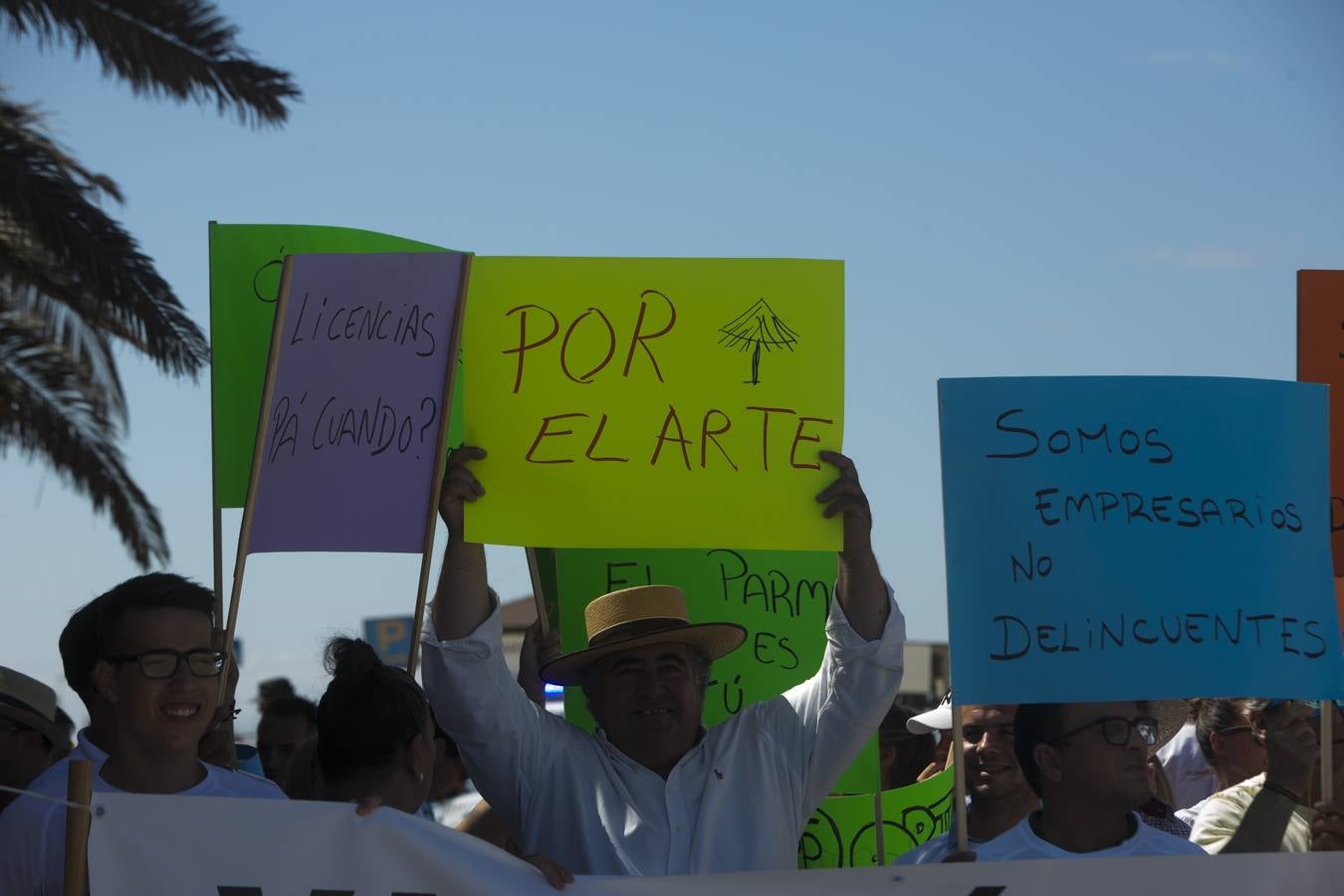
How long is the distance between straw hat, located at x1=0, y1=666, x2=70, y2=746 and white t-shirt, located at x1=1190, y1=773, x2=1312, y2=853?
3113 millimetres

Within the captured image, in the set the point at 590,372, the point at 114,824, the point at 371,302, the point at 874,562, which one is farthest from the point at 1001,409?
the point at 114,824

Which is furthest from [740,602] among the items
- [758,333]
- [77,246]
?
[77,246]

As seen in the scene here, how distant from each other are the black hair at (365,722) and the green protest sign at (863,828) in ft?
4.86

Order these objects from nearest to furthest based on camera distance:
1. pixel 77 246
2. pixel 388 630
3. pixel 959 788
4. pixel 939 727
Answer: pixel 959 788 → pixel 939 727 → pixel 77 246 → pixel 388 630

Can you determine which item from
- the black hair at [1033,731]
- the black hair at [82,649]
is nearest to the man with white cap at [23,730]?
the black hair at [82,649]

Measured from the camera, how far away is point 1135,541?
383 cm

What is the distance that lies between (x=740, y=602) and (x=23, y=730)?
2.02 m

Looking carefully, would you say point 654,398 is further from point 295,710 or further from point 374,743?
point 295,710

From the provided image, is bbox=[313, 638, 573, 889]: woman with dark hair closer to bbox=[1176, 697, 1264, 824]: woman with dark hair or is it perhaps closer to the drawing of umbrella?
the drawing of umbrella

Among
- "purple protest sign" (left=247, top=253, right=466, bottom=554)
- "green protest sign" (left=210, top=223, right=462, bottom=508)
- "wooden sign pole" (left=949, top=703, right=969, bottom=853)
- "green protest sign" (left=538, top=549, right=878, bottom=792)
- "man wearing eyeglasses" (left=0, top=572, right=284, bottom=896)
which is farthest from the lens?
"green protest sign" (left=538, top=549, right=878, bottom=792)

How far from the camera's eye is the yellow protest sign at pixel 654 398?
3.94 meters

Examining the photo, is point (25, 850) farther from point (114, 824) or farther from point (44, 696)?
point (44, 696)

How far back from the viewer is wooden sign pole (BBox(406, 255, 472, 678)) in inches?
161

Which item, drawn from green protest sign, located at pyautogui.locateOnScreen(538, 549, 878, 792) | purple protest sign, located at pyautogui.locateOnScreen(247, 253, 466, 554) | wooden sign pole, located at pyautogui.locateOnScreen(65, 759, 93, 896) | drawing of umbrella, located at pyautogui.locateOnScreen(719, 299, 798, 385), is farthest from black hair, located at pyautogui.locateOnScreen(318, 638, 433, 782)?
drawing of umbrella, located at pyautogui.locateOnScreen(719, 299, 798, 385)
